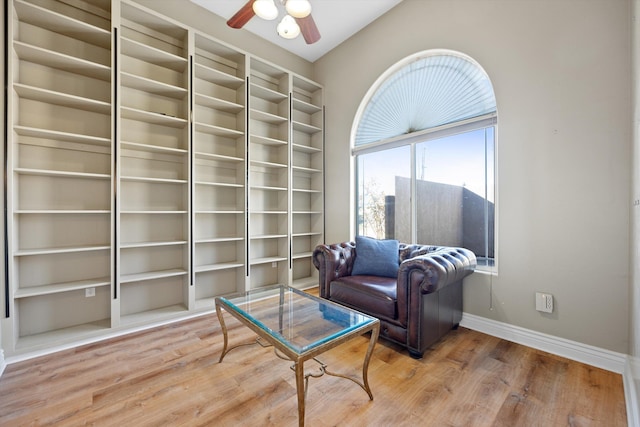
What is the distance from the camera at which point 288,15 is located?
2.07 m

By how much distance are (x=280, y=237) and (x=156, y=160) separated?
5.64 ft

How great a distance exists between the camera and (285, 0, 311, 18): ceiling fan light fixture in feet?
5.84

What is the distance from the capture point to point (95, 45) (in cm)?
251

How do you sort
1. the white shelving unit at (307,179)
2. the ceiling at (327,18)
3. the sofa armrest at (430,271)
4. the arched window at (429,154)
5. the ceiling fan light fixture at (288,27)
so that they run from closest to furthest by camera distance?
the sofa armrest at (430,271) → the ceiling fan light fixture at (288,27) → the arched window at (429,154) → the ceiling at (327,18) → the white shelving unit at (307,179)

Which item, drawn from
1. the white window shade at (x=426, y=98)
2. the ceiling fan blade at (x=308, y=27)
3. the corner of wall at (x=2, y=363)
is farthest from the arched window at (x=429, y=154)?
A: the corner of wall at (x=2, y=363)

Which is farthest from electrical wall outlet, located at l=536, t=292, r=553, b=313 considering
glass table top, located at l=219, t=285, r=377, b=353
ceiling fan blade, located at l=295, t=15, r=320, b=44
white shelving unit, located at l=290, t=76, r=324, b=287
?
ceiling fan blade, located at l=295, t=15, r=320, b=44

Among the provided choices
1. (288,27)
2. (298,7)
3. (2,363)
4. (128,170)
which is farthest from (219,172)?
(2,363)

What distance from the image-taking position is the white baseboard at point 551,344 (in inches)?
73.2

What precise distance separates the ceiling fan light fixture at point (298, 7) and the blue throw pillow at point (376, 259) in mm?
2001

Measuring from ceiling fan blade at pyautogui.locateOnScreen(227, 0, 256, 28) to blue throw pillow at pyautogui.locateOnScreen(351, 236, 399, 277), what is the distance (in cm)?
218

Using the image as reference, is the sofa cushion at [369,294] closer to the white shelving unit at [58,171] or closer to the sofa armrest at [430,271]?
the sofa armrest at [430,271]

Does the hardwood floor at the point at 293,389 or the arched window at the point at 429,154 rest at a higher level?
the arched window at the point at 429,154

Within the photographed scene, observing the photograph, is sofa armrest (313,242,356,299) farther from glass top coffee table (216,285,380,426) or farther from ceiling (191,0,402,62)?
ceiling (191,0,402,62)

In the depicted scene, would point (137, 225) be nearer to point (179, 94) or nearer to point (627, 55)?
point (179, 94)
